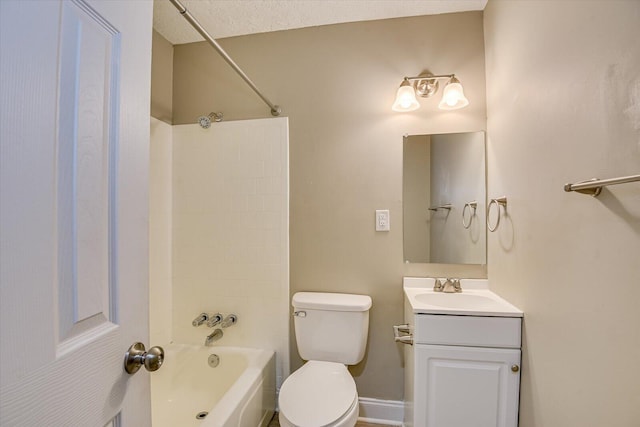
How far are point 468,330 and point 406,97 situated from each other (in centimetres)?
124

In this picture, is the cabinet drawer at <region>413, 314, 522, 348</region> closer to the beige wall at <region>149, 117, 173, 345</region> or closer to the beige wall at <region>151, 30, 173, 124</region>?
the beige wall at <region>149, 117, 173, 345</region>

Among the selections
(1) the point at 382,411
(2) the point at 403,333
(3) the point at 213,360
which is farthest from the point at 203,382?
(2) the point at 403,333

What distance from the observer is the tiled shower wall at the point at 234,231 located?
5.75 ft

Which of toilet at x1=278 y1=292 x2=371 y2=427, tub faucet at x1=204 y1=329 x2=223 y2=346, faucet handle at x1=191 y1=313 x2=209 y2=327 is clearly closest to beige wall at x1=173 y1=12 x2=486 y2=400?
toilet at x1=278 y1=292 x2=371 y2=427

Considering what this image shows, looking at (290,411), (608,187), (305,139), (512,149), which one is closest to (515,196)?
(512,149)

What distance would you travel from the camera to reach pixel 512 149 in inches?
49.6

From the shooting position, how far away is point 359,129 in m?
1.69

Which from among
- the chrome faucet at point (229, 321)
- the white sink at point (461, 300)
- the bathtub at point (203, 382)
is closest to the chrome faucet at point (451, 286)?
the white sink at point (461, 300)

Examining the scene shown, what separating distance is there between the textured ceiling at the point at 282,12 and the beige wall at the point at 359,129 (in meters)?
0.05

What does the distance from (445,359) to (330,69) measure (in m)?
1.71

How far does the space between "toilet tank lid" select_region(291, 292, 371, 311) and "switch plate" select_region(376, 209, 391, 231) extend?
0.43 metres

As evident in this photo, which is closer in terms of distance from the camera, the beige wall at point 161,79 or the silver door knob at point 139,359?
the silver door knob at point 139,359

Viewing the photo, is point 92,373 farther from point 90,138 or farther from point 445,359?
point 445,359

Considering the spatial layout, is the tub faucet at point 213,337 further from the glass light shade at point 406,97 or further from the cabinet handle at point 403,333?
the glass light shade at point 406,97
